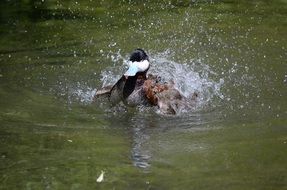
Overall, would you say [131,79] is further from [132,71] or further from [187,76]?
[187,76]

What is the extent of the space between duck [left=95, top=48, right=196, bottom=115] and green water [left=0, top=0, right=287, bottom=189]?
143mm

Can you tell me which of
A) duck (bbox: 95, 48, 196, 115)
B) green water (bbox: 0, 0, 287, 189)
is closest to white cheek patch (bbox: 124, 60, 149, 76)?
duck (bbox: 95, 48, 196, 115)

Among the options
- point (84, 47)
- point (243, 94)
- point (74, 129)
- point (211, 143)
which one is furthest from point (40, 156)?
point (84, 47)

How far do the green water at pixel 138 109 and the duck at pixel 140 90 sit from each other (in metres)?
0.14

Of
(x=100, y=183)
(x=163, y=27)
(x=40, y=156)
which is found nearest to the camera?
(x=100, y=183)

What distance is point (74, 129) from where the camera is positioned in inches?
234

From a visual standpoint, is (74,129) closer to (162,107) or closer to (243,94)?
(162,107)

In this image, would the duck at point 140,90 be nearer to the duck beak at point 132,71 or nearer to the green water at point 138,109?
the duck beak at point 132,71

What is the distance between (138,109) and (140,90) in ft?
0.69

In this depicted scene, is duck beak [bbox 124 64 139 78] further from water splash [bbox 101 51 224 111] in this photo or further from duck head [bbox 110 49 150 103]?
water splash [bbox 101 51 224 111]

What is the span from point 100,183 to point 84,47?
4394mm

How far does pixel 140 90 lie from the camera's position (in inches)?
272

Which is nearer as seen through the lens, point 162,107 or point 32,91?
point 162,107

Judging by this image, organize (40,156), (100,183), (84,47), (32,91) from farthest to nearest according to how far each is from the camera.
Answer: (84,47)
(32,91)
(40,156)
(100,183)
